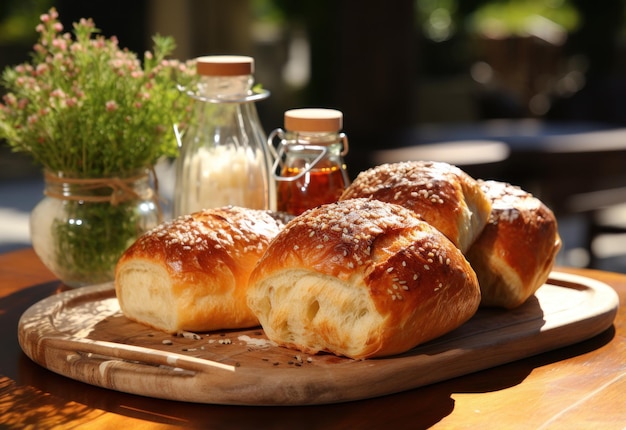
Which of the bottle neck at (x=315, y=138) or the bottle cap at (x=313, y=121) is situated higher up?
the bottle cap at (x=313, y=121)

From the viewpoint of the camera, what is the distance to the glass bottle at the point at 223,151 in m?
1.74

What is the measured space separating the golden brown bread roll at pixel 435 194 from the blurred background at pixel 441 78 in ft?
8.49

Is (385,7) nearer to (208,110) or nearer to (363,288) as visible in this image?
(208,110)

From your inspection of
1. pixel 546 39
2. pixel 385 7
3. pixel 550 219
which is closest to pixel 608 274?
pixel 550 219

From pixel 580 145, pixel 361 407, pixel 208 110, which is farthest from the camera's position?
pixel 580 145

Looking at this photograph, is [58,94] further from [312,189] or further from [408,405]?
[408,405]

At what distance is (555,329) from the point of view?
139cm

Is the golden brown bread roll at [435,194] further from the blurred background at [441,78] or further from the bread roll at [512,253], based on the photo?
the blurred background at [441,78]

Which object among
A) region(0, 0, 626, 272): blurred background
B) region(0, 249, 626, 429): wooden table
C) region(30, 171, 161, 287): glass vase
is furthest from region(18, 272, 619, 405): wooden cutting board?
region(0, 0, 626, 272): blurred background

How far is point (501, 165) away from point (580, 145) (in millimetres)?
746

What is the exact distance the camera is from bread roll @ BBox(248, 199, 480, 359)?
123 cm

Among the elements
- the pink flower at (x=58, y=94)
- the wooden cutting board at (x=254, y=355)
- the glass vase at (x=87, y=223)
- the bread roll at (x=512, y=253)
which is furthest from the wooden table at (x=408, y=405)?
the pink flower at (x=58, y=94)

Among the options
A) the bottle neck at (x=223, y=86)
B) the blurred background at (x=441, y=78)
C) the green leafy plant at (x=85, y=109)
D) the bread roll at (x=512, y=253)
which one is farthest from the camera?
the blurred background at (x=441, y=78)

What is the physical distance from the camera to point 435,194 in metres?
1.45
